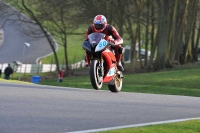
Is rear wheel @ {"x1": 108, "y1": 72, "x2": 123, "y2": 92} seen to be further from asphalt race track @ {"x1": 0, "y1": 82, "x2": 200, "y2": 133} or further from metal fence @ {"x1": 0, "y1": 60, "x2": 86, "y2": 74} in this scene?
metal fence @ {"x1": 0, "y1": 60, "x2": 86, "y2": 74}

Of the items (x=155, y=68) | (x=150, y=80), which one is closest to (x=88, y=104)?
(x=150, y=80)

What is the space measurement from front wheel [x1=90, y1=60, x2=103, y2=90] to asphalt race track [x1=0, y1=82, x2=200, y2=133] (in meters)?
1.41

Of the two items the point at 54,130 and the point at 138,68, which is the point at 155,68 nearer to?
the point at 138,68

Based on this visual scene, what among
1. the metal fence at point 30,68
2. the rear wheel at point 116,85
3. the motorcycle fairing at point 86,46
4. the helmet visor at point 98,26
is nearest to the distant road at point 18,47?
the metal fence at point 30,68

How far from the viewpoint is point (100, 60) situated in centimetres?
1442

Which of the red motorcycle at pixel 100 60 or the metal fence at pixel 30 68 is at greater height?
the metal fence at pixel 30 68

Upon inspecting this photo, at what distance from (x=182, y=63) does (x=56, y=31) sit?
9.95 m

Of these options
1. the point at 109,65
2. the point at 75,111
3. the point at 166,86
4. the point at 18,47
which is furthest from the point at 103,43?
the point at 18,47

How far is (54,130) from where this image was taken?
792 centimetres

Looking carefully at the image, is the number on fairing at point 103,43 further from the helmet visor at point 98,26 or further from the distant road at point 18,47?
the distant road at point 18,47

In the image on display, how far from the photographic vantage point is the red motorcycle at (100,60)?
1414cm

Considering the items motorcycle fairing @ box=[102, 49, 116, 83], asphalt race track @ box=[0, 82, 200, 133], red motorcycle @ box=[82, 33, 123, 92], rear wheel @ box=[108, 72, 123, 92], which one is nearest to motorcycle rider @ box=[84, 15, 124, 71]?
red motorcycle @ box=[82, 33, 123, 92]

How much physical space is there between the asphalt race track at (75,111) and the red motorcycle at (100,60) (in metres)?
1.60

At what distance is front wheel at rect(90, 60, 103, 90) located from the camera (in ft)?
45.9
